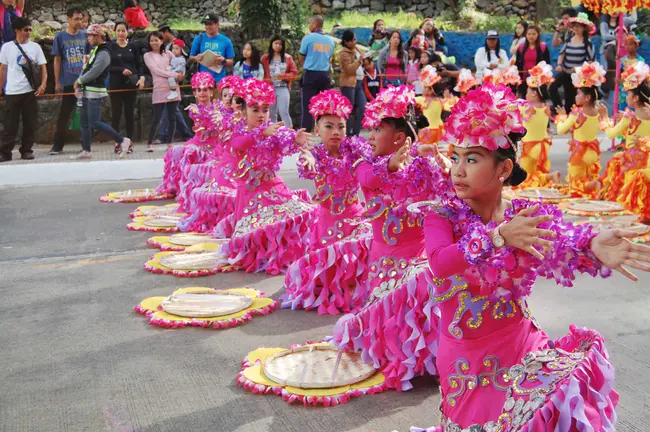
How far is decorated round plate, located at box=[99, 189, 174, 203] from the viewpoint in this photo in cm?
910

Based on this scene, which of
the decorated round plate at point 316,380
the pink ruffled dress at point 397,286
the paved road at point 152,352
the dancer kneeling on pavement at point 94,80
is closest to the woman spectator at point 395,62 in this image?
the dancer kneeling on pavement at point 94,80

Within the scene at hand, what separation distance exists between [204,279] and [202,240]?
1118mm

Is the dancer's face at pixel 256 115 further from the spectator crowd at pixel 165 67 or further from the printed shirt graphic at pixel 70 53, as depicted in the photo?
the printed shirt graphic at pixel 70 53

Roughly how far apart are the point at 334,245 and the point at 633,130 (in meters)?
4.20

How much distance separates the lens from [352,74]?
12172 mm

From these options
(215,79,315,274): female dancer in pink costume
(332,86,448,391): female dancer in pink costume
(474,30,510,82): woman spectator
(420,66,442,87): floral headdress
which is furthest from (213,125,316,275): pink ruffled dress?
(474,30,510,82): woman spectator

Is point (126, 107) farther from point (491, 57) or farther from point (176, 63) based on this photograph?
point (491, 57)

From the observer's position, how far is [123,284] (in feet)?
18.6

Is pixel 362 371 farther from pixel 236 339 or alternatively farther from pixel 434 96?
pixel 434 96

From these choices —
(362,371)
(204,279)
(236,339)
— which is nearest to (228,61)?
(204,279)

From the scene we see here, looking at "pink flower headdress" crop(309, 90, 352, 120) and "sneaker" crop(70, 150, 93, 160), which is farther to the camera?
"sneaker" crop(70, 150, 93, 160)

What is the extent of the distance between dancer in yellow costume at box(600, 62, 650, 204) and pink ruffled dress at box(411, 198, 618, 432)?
518 cm

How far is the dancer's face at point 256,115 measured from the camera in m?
6.12

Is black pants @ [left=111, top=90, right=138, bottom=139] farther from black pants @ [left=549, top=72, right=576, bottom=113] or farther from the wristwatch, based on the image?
the wristwatch
